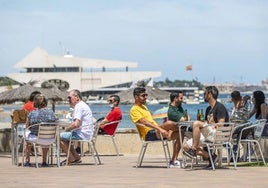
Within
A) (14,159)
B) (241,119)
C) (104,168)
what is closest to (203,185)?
(104,168)

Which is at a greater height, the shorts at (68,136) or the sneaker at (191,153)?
the shorts at (68,136)

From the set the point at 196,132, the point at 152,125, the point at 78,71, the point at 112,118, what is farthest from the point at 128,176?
the point at 78,71

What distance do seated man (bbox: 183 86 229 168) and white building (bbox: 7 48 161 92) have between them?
11961 cm

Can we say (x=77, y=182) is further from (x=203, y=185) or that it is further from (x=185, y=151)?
(x=185, y=151)

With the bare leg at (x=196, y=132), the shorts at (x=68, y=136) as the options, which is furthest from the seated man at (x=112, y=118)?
the bare leg at (x=196, y=132)

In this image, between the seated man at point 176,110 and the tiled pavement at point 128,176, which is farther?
the seated man at point 176,110

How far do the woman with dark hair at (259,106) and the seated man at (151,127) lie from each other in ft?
6.57

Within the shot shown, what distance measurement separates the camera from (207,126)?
Answer: 11.3 metres

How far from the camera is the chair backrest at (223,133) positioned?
37.0ft

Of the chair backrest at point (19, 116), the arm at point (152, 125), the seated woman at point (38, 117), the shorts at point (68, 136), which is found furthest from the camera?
the chair backrest at point (19, 116)

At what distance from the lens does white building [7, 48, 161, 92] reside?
5197 inches

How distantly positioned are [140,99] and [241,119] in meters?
1.82

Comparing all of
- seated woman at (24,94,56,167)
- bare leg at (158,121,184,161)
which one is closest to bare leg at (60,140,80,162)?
seated woman at (24,94,56,167)

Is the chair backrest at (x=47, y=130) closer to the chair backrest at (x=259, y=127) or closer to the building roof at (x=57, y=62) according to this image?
the chair backrest at (x=259, y=127)
